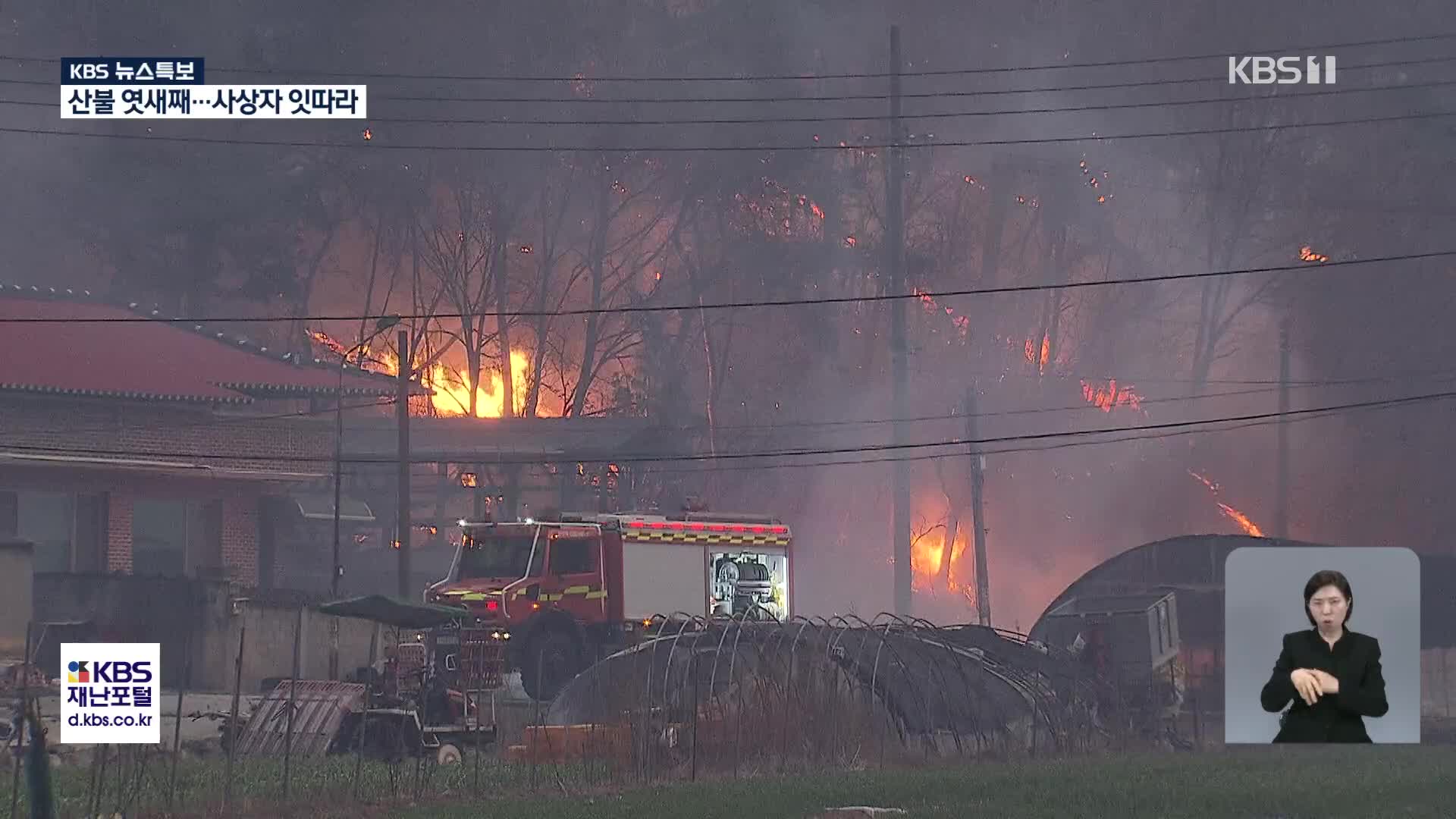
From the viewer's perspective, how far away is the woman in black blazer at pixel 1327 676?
377 centimetres

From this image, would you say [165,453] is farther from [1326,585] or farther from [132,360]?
[1326,585]

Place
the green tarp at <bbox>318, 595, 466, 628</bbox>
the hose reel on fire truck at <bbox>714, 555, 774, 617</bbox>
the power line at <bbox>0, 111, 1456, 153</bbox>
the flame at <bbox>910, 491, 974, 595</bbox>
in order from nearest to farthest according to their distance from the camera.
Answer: the green tarp at <bbox>318, 595, 466, 628</bbox> < the hose reel on fire truck at <bbox>714, 555, 774, 617</bbox> < the power line at <bbox>0, 111, 1456, 153</bbox> < the flame at <bbox>910, 491, 974, 595</bbox>

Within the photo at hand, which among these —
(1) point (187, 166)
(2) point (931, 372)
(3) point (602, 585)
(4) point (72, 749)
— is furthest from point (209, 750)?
(2) point (931, 372)

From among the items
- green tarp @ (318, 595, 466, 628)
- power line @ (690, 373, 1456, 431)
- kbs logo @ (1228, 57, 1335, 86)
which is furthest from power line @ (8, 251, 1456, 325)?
green tarp @ (318, 595, 466, 628)

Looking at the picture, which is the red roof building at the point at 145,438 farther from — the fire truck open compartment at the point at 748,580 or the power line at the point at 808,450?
the fire truck open compartment at the point at 748,580

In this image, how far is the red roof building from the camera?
37.7m

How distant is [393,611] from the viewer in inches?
981

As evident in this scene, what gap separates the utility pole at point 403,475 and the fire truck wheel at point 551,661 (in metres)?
7.62

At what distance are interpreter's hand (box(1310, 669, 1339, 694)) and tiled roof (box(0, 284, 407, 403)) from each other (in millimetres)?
37149

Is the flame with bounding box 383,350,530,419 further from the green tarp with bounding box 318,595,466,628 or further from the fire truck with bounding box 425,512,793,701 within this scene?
the green tarp with bounding box 318,595,466,628

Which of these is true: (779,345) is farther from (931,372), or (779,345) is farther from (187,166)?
(187,166)

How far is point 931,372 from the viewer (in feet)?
221

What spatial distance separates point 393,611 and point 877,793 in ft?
32.8

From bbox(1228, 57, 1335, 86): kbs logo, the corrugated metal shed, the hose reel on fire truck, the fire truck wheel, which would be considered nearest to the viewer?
the corrugated metal shed
